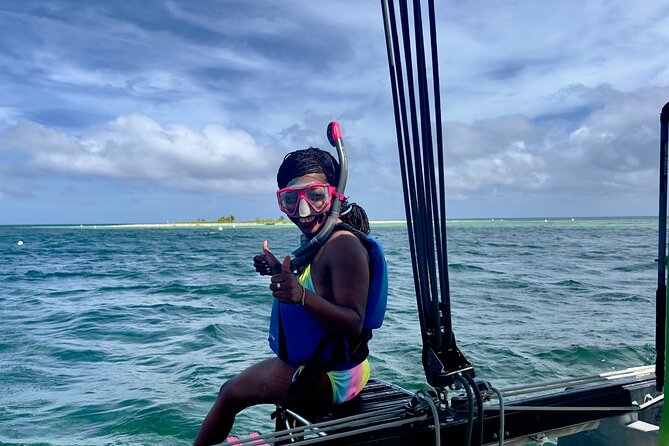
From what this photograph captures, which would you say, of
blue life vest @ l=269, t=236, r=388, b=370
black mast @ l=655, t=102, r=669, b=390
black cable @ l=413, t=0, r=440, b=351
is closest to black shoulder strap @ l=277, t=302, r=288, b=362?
blue life vest @ l=269, t=236, r=388, b=370

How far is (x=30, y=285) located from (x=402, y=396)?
21.5m

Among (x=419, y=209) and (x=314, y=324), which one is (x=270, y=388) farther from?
(x=419, y=209)

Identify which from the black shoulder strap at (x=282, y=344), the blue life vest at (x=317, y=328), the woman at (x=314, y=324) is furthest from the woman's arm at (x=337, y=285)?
the black shoulder strap at (x=282, y=344)

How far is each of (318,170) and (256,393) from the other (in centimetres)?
116

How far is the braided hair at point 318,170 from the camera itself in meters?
2.90

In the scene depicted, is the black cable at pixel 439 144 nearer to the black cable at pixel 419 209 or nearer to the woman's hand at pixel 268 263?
the black cable at pixel 419 209

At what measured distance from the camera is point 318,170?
2912 mm

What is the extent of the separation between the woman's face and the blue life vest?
0.25 meters

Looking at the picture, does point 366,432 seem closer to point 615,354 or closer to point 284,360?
point 284,360

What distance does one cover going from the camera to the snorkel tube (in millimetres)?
2695

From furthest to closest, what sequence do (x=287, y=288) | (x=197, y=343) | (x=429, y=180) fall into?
(x=197, y=343) < (x=429, y=180) < (x=287, y=288)

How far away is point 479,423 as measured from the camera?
251 cm

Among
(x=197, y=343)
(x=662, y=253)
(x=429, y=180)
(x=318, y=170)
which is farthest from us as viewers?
(x=197, y=343)

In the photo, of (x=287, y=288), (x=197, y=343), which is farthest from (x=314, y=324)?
(x=197, y=343)
